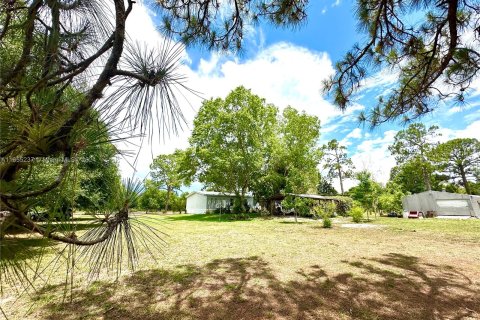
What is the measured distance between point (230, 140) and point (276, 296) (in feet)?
51.4

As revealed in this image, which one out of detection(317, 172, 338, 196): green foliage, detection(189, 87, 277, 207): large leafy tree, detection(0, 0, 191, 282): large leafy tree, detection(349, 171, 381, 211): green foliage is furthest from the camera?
detection(317, 172, 338, 196): green foliage

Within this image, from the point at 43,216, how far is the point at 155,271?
4202 millimetres

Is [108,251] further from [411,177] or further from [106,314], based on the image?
[411,177]

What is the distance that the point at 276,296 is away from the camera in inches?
133

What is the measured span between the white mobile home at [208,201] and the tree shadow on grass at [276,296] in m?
22.9

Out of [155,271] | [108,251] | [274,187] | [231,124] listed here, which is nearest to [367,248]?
[155,271]

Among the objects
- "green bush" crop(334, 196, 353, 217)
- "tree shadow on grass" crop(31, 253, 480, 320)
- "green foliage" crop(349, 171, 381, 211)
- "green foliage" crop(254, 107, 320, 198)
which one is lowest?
"tree shadow on grass" crop(31, 253, 480, 320)

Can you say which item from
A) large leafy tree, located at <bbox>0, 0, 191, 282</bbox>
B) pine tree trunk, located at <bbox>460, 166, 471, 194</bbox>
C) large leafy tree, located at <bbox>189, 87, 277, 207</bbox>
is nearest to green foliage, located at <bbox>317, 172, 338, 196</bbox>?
pine tree trunk, located at <bbox>460, 166, 471, 194</bbox>

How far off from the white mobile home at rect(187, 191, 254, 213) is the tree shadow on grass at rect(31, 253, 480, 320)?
2292 cm

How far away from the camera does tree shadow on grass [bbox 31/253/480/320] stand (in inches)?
114

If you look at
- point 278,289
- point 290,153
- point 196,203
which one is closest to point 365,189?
point 290,153

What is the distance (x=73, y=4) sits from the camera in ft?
4.87

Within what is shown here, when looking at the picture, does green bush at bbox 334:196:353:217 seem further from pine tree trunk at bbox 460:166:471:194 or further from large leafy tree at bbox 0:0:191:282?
large leafy tree at bbox 0:0:191:282

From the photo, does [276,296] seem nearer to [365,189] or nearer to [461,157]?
[365,189]
